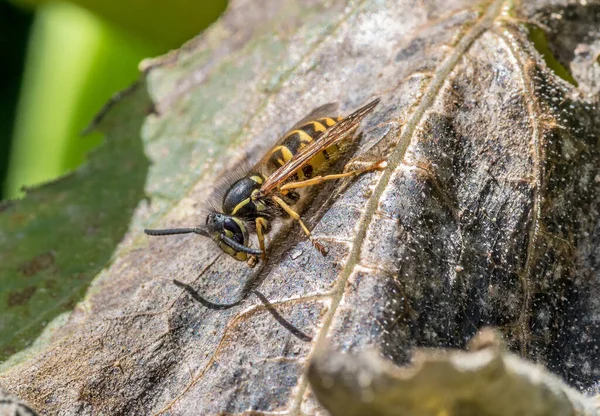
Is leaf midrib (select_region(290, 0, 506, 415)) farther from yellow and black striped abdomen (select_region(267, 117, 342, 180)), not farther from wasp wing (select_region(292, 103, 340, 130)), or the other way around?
wasp wing (select_region(292, 103, 340, 130))

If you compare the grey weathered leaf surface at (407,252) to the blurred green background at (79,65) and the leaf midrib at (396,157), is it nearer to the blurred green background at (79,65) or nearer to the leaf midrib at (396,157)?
the leaf midrib at (396,157)

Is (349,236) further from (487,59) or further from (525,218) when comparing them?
(487,59)

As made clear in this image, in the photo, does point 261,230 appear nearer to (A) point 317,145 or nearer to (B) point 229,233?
(B) point 229,233

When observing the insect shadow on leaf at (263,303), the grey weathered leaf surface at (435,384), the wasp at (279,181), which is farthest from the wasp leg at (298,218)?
Answer: the grey weathered leaf surface at (435,384)

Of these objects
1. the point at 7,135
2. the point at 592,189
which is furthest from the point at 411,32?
the point at 7,135

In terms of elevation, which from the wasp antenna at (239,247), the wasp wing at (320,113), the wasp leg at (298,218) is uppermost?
the wasp wing at (320,113)

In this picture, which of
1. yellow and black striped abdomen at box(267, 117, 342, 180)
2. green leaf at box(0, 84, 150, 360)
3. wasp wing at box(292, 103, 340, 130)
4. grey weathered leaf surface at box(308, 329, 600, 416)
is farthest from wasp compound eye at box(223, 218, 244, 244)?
grey weathered leaf surface at box(308, 329, 600, 416)

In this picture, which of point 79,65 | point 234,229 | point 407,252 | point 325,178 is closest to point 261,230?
point 234,229
